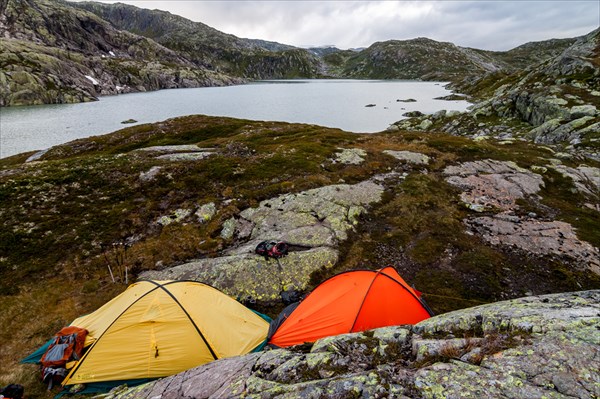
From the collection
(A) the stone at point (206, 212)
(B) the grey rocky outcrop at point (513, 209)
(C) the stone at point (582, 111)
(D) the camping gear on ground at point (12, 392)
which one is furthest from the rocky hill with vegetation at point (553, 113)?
(D) the camping gear on ground at point (12, 392)

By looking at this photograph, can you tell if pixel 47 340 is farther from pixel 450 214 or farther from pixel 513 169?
pixel 513 169

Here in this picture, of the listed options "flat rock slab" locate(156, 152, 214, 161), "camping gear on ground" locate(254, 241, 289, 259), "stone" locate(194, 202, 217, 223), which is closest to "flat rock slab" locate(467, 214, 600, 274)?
"camping gear on ground" locate(254, 241, 289, 259)

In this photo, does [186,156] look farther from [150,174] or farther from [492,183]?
[492,183]

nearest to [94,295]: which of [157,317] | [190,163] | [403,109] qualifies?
[157,317]

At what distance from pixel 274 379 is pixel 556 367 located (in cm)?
548

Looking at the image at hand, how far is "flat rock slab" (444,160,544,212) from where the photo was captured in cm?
2414

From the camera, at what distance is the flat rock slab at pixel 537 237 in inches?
712

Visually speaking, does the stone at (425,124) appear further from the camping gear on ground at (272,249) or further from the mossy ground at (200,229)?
the camping gear on ground at (272,249)

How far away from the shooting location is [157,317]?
466 inches

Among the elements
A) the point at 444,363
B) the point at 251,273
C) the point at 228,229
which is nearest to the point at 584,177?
the point at 251,273

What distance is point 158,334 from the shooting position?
1160 centimetres

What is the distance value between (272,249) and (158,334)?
7.45m

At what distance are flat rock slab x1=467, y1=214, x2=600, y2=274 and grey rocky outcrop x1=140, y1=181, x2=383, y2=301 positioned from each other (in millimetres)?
8232

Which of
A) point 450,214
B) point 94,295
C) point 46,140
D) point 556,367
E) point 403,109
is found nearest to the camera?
point 556,367
